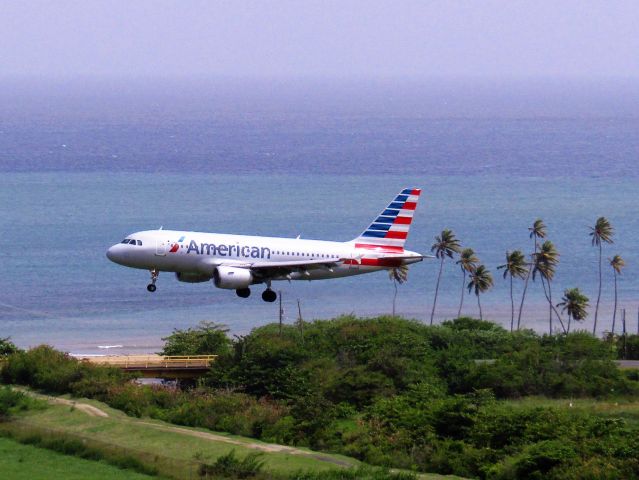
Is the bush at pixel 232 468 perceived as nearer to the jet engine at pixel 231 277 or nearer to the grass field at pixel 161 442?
the grass field at pixel 161 442

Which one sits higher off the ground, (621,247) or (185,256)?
(621,247)

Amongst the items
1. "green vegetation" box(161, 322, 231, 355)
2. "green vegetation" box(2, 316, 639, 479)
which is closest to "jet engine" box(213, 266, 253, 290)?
"green vegetation" box(2, 316, 639, 479)

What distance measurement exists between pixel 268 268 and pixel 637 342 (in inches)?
1810

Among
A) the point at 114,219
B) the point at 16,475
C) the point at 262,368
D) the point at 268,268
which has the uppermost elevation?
the point at 114,219

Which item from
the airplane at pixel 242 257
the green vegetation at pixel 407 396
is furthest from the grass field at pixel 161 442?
the airplane at pixel 242 257

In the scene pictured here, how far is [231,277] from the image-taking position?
72.1 meters

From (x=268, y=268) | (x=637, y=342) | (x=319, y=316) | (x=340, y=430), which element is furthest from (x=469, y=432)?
(x=319, y=316)

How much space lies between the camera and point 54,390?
258 ft

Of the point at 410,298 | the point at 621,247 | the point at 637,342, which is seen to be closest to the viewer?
the point at 637,342

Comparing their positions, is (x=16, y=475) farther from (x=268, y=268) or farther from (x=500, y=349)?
(x=500, y=349)

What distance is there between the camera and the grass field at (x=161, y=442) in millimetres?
60344

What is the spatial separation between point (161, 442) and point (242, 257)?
41.9ft

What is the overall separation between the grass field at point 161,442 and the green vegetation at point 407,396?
54 centimetres

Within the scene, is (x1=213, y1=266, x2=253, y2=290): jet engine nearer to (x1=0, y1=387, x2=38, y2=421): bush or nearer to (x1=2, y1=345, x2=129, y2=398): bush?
(x1=2, y1=345, x2=129, y2=398): bush
